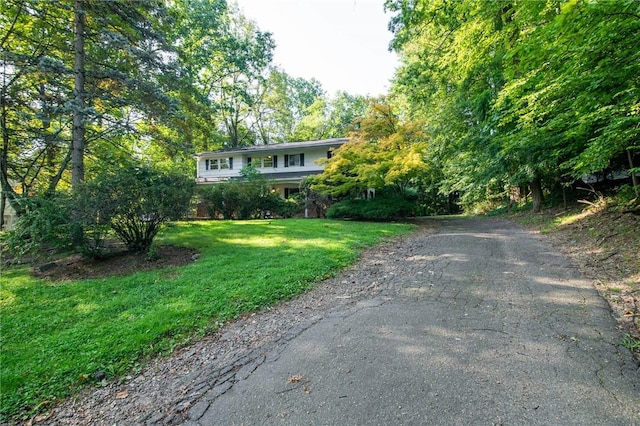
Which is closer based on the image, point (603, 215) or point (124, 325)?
point (124, 325)

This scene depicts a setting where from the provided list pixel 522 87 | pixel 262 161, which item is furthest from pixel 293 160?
pixel 522 87

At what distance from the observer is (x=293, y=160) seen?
24.1 meters

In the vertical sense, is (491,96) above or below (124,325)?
above

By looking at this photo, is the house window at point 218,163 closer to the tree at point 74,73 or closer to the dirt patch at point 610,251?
the tree at point 74,73

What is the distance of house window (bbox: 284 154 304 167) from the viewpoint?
23797 millimetres

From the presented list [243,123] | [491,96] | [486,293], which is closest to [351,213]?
[491,96]

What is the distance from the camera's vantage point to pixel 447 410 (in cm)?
226

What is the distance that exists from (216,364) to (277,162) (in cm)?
2215

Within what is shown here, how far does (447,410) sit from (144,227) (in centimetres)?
789

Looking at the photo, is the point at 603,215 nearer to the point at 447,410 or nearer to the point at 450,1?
the point at 450,1

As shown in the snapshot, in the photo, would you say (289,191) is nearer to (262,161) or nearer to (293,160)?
(293,160)

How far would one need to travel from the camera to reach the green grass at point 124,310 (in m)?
3.21

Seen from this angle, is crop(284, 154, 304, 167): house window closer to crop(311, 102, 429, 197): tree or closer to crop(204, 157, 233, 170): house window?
crop(204, 157, 233, 170): house window

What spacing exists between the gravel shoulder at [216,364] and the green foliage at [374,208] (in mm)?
8693
